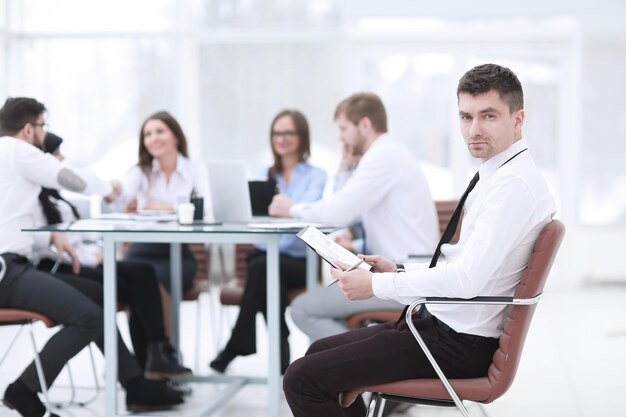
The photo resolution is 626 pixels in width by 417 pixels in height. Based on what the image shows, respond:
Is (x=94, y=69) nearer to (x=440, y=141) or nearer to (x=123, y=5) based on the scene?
(x=123, y=5)

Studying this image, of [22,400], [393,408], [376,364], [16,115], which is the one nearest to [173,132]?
[16,115]

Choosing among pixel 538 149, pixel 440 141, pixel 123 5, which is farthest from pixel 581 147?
pixel 123 5

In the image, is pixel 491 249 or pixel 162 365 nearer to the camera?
pixel 491 249

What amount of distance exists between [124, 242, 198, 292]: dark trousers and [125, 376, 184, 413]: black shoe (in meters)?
0.65

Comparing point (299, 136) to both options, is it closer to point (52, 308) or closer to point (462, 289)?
point (52, 308)

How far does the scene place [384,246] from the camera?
3.58 metres

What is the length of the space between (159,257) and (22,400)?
1.19 m

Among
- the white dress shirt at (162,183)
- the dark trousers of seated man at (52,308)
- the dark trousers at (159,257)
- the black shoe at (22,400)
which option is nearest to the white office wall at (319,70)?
the white dress shirt at (162,183)

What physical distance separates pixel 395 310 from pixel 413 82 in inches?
204

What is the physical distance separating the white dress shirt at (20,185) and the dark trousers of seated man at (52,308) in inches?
4.2

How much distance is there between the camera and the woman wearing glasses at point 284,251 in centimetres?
403

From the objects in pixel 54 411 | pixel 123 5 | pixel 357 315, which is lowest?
pixel 54 411

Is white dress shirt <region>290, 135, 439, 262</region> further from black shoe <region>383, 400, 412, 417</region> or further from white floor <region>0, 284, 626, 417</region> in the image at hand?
white floor <region>0, 284, 626, 417</region>

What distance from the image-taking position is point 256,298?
403 centimetres
